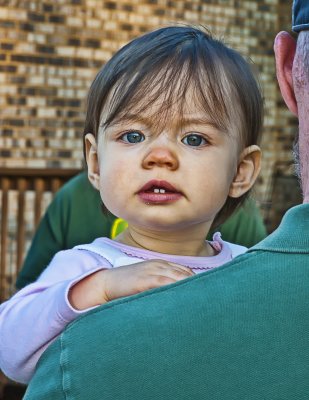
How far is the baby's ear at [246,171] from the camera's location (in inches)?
99.3

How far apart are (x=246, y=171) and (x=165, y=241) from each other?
31 cm

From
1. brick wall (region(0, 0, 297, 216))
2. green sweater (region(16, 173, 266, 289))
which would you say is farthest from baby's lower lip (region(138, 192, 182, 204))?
brick wall (region(0, 0, 297, 216))

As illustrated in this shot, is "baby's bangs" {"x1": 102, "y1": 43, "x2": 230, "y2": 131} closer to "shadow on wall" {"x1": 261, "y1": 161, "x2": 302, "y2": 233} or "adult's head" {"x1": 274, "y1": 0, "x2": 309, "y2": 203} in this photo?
"adult's head" {"x1": 274, "y1": 0, "x2": 309, "y2": 203}

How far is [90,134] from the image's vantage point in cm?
253

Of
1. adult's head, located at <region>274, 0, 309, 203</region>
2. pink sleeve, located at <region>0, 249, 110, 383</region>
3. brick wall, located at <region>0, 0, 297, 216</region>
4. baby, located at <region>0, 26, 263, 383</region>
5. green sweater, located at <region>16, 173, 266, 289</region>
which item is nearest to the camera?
adult's head, located at <region>274, 0, 309, 203</region>

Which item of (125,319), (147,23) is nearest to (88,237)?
(125,319)

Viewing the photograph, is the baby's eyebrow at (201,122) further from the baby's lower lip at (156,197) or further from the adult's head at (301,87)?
the adult's head at (301,87)

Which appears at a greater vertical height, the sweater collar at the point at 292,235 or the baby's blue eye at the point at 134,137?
the sweater collar at the point at 292,235

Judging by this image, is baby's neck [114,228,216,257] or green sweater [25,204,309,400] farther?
baby's neck [114,228,216,257]

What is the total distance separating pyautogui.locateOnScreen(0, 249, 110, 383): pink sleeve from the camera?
6.48ft

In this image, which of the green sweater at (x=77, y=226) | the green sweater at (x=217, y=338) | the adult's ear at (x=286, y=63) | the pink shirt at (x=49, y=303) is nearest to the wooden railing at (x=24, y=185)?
the green sweater at (x=77, y=226)

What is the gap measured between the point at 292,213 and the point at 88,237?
2903 millimetres

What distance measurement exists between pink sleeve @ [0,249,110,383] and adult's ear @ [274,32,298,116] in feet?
1.76

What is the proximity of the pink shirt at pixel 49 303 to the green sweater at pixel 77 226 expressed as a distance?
1.90m
